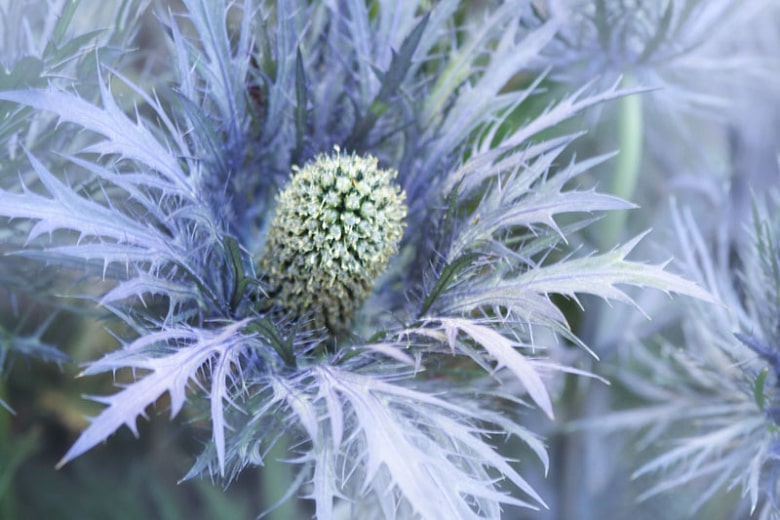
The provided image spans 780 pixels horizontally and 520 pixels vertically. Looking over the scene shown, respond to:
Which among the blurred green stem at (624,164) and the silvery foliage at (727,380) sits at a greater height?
the blurred green stem at (624,164)

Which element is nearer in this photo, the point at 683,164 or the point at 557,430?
the point at 557,430

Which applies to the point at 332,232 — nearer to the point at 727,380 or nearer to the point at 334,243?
the point at 334,243

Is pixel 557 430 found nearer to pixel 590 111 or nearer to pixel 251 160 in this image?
pixel 590 111

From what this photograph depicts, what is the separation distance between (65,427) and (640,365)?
73 centimetres

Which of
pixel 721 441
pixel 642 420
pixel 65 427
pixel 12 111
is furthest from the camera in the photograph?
pixel 65 427

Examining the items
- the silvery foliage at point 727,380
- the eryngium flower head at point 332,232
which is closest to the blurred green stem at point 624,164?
the silvery foliage at point 727,380

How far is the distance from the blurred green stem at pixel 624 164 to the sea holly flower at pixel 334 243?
149mm

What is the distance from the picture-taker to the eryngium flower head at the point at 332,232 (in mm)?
683

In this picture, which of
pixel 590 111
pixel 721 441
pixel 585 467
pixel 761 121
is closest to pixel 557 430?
pixel 585 467

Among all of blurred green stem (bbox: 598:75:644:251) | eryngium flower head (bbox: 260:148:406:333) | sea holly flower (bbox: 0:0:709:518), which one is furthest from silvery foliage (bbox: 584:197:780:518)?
eryngium flower head (bbox: 260:148:406:333)

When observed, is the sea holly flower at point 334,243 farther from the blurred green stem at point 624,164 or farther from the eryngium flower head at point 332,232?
the blurred green stem at point 624,164

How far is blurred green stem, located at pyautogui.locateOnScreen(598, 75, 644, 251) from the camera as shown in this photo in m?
0.88

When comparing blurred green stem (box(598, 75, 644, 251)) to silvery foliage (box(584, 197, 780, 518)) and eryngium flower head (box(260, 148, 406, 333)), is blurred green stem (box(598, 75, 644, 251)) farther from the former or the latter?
eryngium flower head (box(260, 148, 406, 333))

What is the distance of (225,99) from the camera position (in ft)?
2.27
